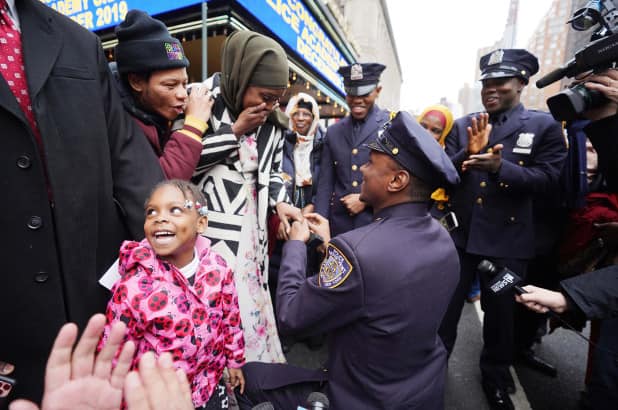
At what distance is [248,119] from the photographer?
1.73 metres

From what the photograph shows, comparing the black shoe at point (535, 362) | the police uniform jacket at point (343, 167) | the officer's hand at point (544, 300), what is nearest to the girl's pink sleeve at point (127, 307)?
the officer's hand at point (544, 300)

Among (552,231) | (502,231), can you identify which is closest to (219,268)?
(502,231)

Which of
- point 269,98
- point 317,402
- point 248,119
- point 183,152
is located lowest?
point 317,402

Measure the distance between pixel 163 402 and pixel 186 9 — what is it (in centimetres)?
514

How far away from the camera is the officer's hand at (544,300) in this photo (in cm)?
156

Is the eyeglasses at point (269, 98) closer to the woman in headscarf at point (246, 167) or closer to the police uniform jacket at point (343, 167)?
the woman in headscarf at point (246, 167)

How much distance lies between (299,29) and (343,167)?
4.59m

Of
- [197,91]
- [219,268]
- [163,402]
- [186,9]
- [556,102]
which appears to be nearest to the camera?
[163,402]

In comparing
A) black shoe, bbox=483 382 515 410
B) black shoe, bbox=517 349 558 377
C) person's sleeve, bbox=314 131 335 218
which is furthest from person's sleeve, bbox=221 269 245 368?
black shoe, bbox=517 349 558 377

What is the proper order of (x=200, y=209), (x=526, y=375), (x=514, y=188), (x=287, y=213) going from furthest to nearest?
(x=526, y=375) → (x=514, y=188) → (x=287, y=213) → (x=200, y=209)

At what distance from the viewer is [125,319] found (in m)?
1.15

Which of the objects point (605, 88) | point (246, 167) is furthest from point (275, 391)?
point (605, 88)

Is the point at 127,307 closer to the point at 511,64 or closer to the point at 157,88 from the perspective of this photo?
the point at 157,88

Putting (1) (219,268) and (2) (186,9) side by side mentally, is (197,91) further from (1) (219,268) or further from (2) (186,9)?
(2) (186,9)
